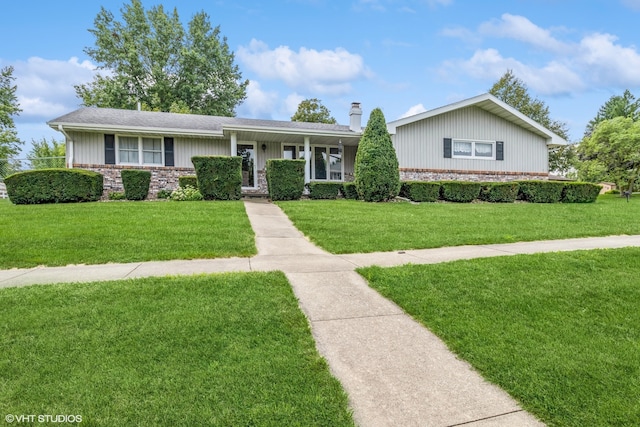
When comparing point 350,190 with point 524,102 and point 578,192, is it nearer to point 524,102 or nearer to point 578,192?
point 578,192

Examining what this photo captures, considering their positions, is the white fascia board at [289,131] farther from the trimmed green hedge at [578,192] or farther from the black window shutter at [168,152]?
the trimmed green hedge at [578,192]

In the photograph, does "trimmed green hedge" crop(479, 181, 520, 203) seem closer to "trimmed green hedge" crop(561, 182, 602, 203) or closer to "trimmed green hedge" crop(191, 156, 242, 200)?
"trimmed green hedge" crop(561, 182, 602, 203)

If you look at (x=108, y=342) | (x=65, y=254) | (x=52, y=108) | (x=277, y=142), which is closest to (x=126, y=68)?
(x=52, y=108)

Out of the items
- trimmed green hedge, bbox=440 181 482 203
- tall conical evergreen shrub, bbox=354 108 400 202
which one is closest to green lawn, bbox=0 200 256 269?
tall conical evergreen shrub, bbox=354 108 400 202

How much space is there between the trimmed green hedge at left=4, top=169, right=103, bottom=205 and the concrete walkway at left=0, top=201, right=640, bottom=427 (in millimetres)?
7240

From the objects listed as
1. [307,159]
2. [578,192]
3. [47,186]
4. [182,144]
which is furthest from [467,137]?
[47,186]

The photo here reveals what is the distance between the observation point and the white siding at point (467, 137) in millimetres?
16172

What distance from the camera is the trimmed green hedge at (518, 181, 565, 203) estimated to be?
47.2 ft

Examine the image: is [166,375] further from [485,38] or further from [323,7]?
[485,38]

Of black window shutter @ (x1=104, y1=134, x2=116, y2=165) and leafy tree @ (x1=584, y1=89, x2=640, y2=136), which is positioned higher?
leafy tree @ (x1=584, y1=89, x2=640, y2=136)

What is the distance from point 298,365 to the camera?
2.54 metres

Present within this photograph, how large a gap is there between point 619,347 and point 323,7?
1532 centimetres

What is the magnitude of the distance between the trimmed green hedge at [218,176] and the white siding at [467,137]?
7.45 metres

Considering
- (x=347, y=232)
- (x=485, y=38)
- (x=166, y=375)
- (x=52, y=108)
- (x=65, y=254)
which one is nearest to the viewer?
(x=166, y=375)
